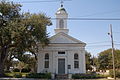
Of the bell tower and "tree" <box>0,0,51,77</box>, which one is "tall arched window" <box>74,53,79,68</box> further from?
"tree" <box>0,0,51,77</box>

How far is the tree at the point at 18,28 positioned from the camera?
25.5m

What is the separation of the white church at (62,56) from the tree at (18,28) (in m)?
3.46

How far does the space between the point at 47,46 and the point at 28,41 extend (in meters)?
5.55

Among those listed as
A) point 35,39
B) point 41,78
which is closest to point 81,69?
point 41,78

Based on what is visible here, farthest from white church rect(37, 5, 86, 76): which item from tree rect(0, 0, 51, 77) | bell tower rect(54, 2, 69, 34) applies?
tree rect(0, 0, 51, 77)

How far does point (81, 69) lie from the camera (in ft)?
101

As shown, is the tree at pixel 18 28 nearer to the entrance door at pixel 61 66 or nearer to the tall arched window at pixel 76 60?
the entrance door at pixel 61 66

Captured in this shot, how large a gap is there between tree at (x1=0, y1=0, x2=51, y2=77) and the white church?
11.3 ft

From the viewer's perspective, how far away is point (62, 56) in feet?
102

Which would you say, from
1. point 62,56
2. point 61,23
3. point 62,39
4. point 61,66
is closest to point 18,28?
point 62,39

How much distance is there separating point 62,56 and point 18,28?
31.9ft

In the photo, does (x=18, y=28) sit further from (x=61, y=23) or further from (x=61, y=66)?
(x=61, y=23)

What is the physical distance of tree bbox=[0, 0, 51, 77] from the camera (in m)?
25.5

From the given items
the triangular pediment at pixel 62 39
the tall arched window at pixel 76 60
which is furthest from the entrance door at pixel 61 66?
the triangular pediment at pixel 62 39
